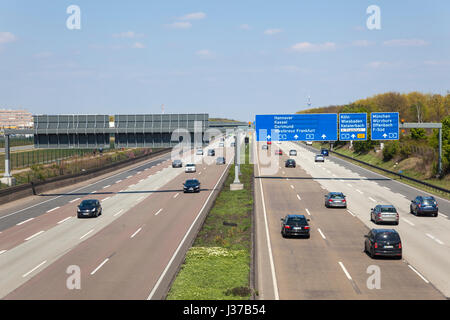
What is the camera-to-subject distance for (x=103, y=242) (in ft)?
99.8

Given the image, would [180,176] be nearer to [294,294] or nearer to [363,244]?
[363,244]

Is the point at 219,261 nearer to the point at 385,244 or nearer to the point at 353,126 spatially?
the point at 385,244

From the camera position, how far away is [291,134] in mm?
59656

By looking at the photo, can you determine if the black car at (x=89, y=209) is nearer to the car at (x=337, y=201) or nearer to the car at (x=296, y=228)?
the car at (x=296, y=228)

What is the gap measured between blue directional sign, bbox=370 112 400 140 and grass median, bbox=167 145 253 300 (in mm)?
21517

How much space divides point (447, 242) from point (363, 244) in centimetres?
475

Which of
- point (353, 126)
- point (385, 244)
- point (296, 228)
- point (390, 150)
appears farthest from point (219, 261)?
point (390, 150)

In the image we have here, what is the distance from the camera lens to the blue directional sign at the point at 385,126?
187 feet

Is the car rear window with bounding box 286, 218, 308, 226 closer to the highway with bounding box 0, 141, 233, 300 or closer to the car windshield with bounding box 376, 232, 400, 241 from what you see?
the highway with bounding box 0, 141, 233, 300

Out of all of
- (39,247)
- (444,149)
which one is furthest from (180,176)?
(39,247)

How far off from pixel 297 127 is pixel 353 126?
6.04m

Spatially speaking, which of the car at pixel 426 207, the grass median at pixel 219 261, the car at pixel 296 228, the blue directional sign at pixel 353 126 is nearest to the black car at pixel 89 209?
the grass median at pixel 219 261

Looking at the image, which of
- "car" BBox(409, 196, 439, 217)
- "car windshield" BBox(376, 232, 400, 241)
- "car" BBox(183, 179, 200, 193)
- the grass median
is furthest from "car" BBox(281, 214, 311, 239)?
"car" BBox(183, 179, 200, 193)

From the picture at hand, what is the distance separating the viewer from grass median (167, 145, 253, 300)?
19.5 m
